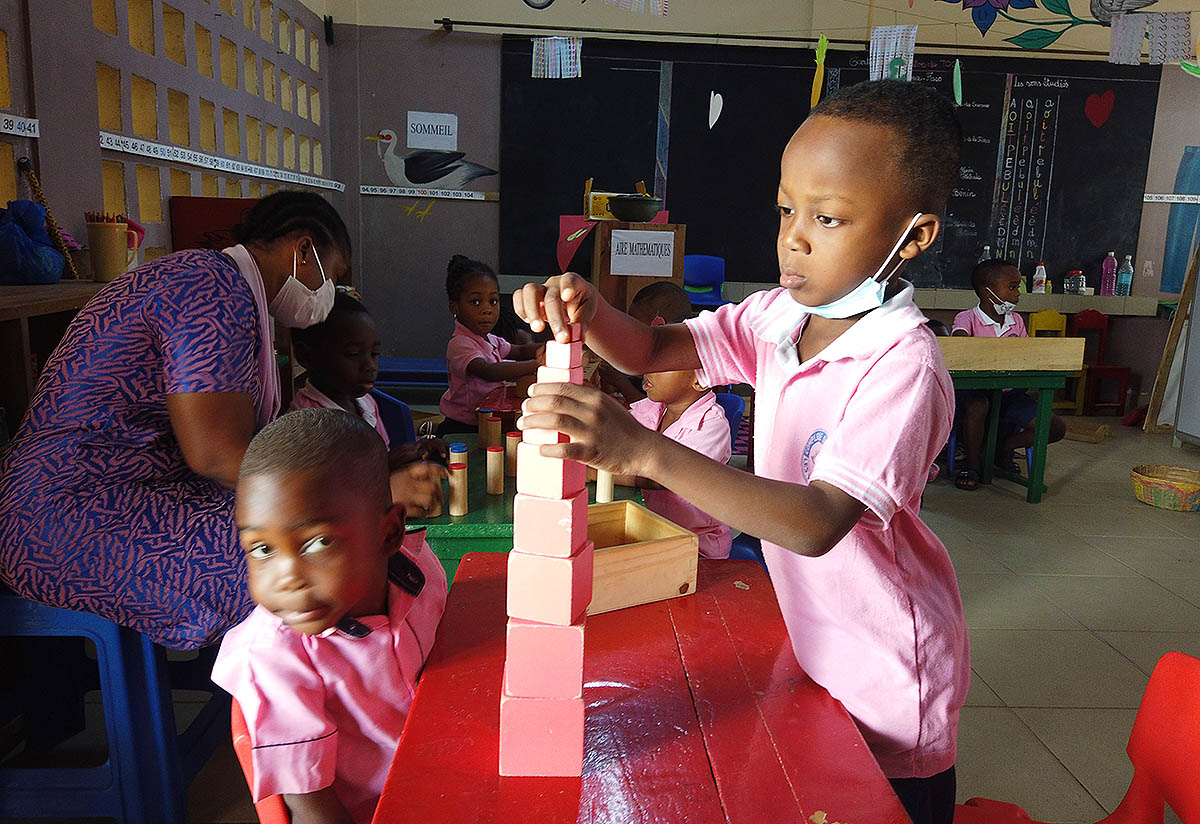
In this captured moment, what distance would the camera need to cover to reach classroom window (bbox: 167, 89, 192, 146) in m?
4.27

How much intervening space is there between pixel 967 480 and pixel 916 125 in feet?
16.0

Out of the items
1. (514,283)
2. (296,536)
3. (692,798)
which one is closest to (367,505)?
(296,536)

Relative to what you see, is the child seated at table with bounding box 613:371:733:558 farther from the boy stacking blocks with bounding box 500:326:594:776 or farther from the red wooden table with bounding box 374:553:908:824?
the boy stacking blocks with bounding box 500:326:594:776

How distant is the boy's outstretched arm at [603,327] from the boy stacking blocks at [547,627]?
0.07 meters

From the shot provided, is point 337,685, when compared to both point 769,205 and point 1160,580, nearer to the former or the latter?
point 1160,580

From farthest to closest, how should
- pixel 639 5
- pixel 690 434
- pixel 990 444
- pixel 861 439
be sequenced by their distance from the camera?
pixel 639 5 → pixel 990 444 → pixel 690 434 → pixel 861 439

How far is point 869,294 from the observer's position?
117 centimetres

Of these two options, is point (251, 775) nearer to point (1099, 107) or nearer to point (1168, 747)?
point (1168, 747)

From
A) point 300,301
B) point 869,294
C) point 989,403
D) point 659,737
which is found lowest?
point 989,403

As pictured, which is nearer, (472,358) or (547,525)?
(547,525)

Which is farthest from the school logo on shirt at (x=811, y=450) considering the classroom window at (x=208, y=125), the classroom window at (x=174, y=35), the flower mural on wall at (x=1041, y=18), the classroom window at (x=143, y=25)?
the flower mural on wall at (x=1041, y=18)

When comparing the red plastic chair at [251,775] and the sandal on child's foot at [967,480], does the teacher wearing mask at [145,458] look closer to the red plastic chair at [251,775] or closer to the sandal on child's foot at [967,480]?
the red plastic chair at [251,775]

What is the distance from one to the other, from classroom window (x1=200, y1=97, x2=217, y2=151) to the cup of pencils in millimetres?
1770

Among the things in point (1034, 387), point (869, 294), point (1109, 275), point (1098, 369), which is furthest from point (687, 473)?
point (1109, 275)
